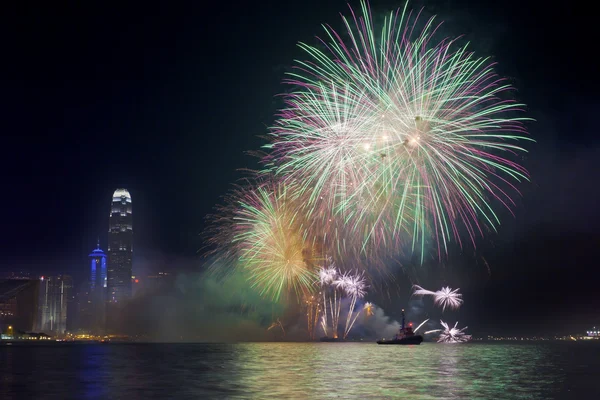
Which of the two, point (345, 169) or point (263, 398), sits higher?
point (345, 169)

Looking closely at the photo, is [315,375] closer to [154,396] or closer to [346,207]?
[346,207]

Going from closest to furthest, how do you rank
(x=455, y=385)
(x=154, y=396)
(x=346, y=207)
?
(x=154, y=396) → (x=455, y=385) → (x=346, y=207)

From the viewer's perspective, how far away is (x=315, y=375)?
56312 mm

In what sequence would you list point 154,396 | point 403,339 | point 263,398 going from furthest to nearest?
point 403,339 < point 154,396 < point 263,398

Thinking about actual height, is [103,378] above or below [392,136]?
below

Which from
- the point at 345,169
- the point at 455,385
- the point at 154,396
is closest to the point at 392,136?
the point at 345,169

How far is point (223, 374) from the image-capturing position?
61344 mm

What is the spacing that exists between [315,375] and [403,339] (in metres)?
129

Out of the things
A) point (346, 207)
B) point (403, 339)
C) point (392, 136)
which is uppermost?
point (392, 136)

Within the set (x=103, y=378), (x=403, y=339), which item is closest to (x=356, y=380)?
(x=103, y=378)

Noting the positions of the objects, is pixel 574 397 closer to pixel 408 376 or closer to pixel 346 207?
pixel 408 376

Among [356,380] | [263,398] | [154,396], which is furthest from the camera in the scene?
[356,380]

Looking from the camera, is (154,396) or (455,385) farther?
(455,385)

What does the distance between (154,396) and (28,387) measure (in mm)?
13745
